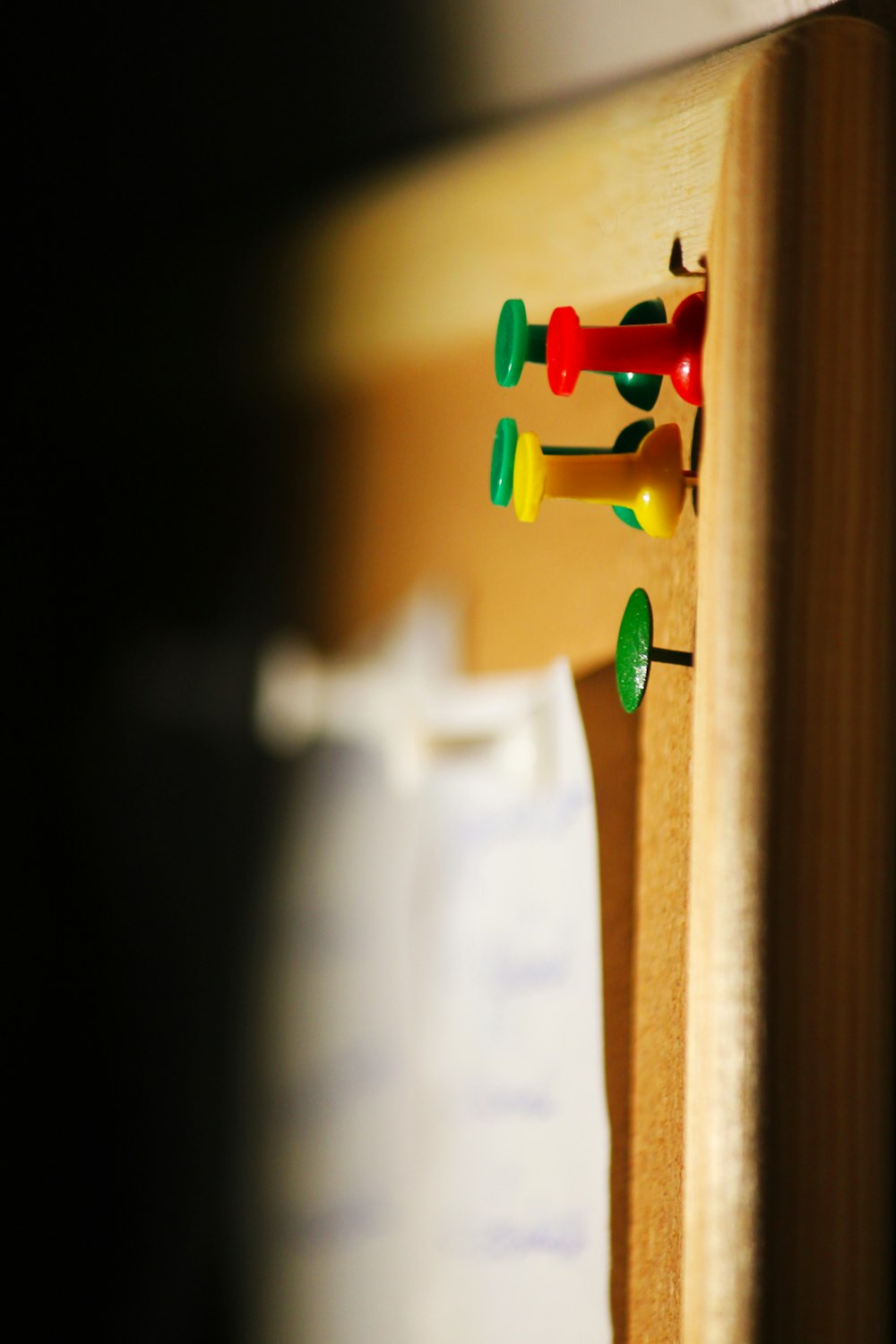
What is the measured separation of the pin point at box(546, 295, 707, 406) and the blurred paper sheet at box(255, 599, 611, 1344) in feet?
0.39

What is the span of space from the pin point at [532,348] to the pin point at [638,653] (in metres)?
0.06

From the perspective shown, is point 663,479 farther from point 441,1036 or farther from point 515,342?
point 441,1036

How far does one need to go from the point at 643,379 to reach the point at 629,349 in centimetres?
2

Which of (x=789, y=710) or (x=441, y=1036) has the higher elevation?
(x=789, y=710)

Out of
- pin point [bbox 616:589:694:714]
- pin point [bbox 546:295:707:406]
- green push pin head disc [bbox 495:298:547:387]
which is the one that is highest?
green push pin head disc [bbox 495:298:547:387]

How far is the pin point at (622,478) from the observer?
0.25m

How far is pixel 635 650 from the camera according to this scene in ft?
0.84

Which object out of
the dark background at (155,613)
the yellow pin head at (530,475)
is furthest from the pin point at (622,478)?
the dark background at (155,613)

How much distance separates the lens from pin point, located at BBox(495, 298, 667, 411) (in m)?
0.27

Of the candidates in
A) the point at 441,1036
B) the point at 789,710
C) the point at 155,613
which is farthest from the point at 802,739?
the point at 155,613

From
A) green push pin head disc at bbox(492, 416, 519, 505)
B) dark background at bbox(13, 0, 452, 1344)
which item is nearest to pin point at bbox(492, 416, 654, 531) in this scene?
green push pin head disc at bbox(492, 416, 519, 505)

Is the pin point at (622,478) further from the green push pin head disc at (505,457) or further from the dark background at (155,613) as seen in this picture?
the dark background at (155,613)

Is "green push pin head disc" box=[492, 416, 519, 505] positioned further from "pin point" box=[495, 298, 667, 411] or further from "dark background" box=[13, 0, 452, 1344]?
"dark background" box=[13, 0, 452, 1344]

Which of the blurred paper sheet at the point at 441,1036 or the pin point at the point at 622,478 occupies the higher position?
the pin point at the point at 622,478
